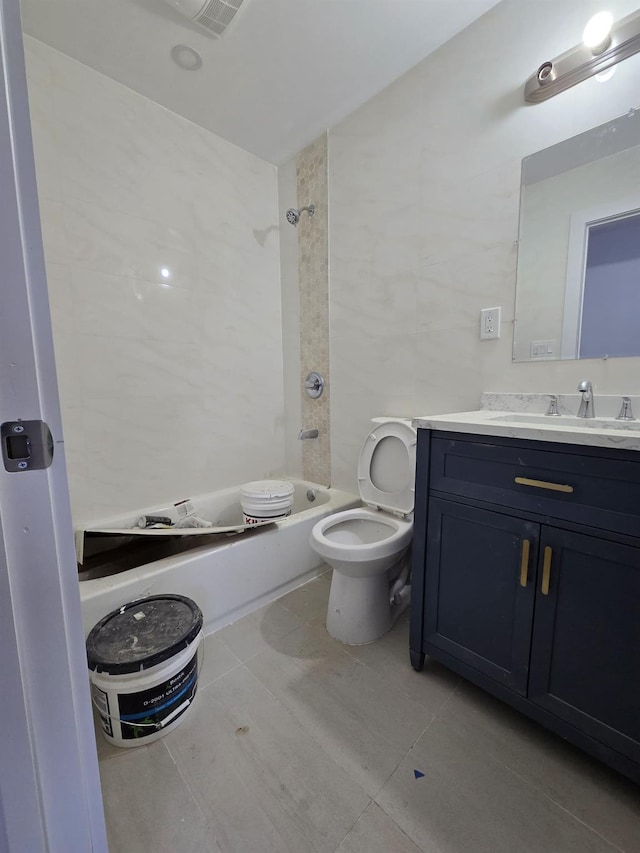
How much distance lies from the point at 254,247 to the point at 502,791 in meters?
2.63

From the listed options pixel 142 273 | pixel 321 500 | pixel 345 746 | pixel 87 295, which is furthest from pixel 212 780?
pixel 142 273

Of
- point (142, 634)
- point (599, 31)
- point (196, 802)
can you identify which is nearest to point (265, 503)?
point (142, 634)

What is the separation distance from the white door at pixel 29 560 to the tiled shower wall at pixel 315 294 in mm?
1700

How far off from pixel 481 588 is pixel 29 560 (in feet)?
3.51

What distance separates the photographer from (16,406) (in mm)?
436

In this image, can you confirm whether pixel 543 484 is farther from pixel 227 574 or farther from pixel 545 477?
pixel 227 574

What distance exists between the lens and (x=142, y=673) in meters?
0.97

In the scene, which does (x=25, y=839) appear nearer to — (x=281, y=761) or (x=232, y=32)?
(x=281, y=761)

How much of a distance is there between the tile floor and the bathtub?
0.29 meters

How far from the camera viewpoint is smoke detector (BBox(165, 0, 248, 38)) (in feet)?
3.99

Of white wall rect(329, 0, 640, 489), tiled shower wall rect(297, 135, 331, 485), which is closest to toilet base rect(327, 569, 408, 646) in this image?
white wall rect(329, 0, 640, 489)

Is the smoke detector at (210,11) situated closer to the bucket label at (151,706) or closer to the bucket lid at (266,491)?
the bucket lid at (266,491)

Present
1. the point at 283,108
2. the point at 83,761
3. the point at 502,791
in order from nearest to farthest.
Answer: the point at 83,761 < the point at 502,791 < the point at 283,108

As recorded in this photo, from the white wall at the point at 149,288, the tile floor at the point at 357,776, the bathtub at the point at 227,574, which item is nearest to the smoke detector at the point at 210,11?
the white wall at the point at 149,288
